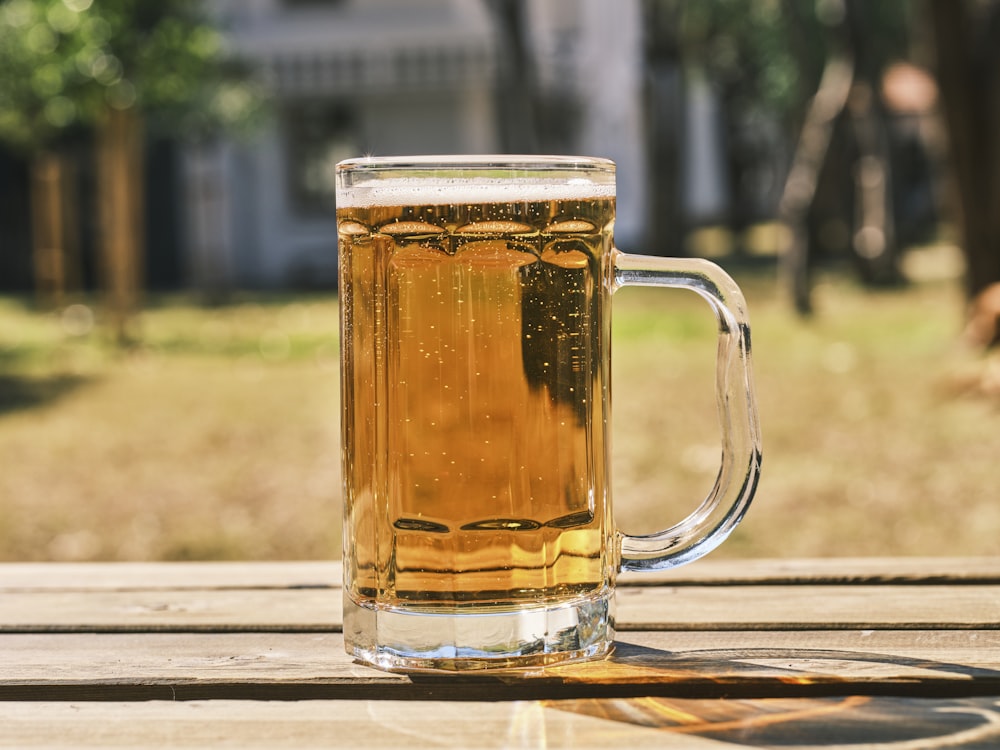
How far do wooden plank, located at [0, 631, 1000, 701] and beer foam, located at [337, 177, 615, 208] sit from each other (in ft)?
1.32

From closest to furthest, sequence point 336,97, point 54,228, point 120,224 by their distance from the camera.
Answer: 1. point 120,224
2. point 54,228
3. point 336,97

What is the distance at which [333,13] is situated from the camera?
68.1 ft

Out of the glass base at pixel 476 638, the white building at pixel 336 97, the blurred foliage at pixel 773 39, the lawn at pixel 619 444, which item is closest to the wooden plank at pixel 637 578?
the glass base at pixel 476 638

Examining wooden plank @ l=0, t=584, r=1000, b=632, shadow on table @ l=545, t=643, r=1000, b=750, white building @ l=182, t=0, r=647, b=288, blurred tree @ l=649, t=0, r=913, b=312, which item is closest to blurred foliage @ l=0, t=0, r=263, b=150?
blurred tree @ l=649, t=0, r=913, b=312

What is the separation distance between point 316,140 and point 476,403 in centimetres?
2062

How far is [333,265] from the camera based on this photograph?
2000 cm

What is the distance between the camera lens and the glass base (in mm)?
1179

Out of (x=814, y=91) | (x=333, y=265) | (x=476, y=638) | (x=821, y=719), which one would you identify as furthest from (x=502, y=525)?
(x=333, y=265)

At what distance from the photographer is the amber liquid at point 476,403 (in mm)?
1200

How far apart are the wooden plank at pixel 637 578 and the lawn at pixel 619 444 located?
3199mm

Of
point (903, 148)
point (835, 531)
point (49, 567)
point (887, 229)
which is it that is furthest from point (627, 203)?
point (49, 567)

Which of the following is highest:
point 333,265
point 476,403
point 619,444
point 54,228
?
point 476,403

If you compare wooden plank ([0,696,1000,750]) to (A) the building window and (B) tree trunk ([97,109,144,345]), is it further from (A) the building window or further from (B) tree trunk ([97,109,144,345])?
(A) the building window

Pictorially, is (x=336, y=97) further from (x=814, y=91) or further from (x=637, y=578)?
(x=637, y=578)
